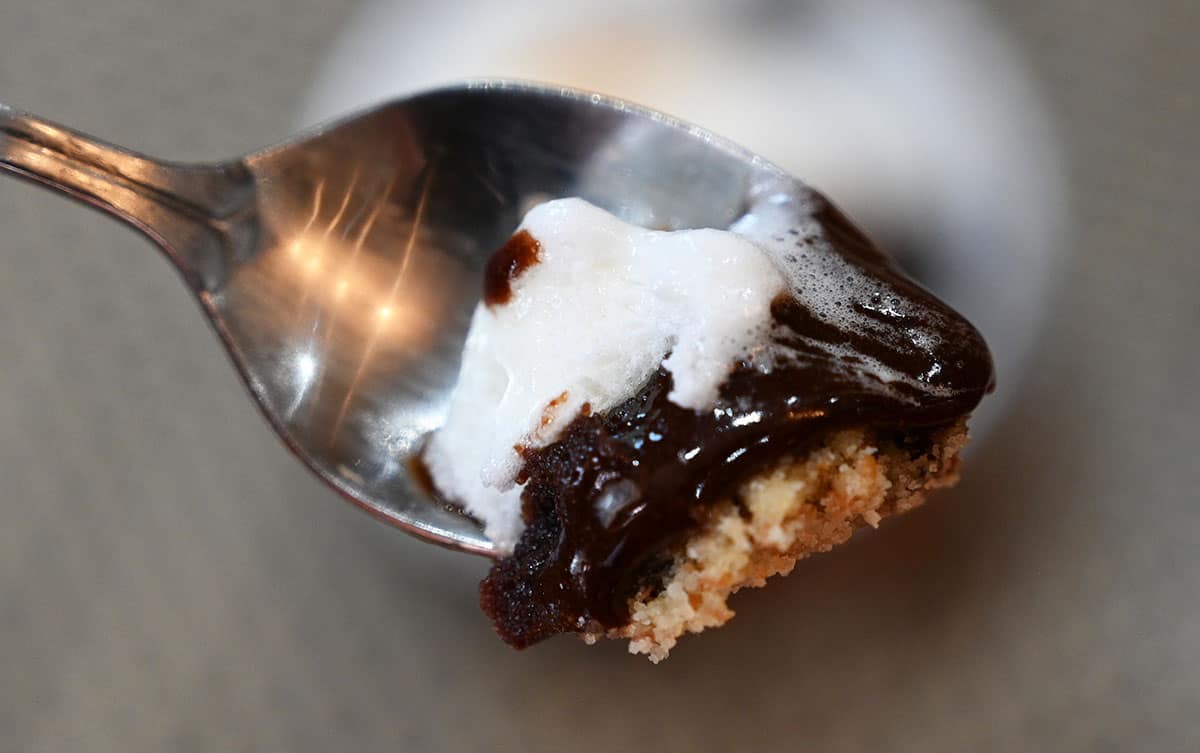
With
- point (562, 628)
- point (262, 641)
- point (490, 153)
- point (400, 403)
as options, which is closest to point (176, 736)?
point (262, 641)

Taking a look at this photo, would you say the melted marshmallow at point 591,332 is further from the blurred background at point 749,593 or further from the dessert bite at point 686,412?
the blurred background at point 749,593

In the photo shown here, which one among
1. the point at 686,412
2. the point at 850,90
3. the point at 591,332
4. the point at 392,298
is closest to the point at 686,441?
the point at 686,412

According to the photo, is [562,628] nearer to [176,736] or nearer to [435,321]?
[435,321]

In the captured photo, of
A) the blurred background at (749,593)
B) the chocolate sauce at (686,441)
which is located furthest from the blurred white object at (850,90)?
the chocolate sauce at (686,441)

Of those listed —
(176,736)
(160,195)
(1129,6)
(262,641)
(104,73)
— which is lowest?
(176,736)

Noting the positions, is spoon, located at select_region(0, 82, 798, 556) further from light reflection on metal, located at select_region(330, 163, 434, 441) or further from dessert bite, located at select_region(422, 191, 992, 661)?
dessert bite, located at select_region(422, 191, 992, 661)

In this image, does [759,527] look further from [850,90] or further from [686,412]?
[850,90]

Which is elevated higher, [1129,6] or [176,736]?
[1129,6]
